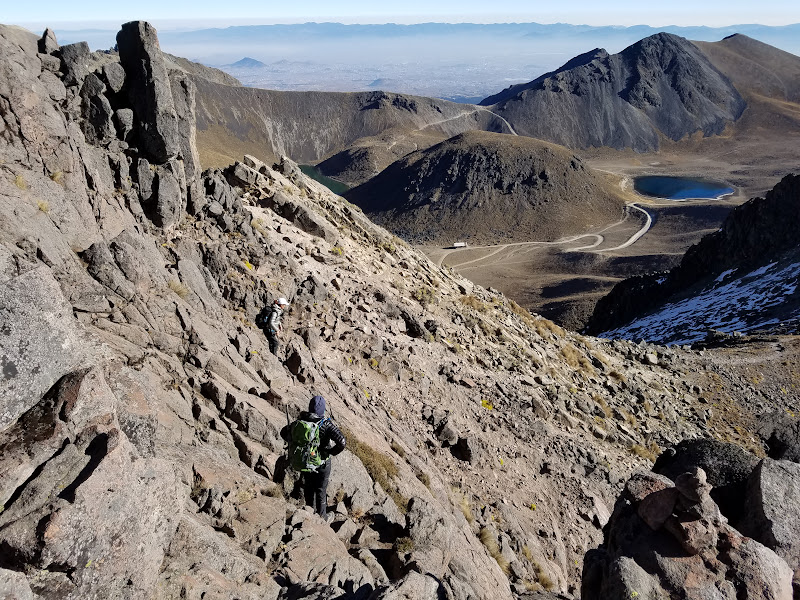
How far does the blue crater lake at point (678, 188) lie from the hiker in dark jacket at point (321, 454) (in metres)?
112

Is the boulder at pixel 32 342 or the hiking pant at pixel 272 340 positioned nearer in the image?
the boulder at pixel 32 342

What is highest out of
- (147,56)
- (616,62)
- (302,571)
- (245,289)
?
(616,62)

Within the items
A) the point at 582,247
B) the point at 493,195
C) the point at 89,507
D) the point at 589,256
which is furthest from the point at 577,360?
the point at 493,195

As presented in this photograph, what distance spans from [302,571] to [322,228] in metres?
15.0

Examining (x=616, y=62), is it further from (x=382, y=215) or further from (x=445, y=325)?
(x=445, y=325)

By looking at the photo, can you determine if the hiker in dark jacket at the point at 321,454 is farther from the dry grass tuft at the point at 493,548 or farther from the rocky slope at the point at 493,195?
the rocky slope at the point at 493,195

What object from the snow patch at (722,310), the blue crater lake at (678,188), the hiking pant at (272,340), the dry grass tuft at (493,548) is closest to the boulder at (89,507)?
the hiking pant at (272,340)

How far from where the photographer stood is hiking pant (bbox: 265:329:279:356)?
12172 mm

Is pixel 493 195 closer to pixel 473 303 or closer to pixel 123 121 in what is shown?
pixel 473 303

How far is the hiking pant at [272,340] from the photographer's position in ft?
39.9

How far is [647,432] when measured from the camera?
1880 cm

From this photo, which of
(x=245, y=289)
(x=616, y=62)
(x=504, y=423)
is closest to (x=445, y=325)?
(x=504, y=423)

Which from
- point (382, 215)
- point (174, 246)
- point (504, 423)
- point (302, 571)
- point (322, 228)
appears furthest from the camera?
point (382, 215)

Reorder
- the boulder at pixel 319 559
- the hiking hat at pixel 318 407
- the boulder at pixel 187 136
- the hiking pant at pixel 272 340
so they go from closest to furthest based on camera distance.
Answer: the boulder at pixel 319 559 → the hiking hat at pixel 318 407 → the hiking pant at pixel 272 340 → the boulder at pixel 187 136
